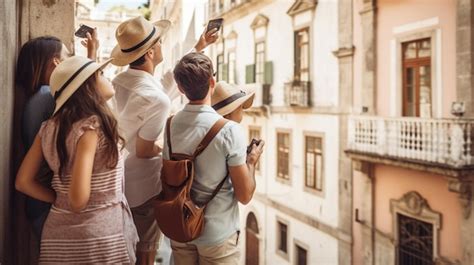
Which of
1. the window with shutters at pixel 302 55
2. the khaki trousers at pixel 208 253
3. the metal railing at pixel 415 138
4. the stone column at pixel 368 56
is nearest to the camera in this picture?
the khaki trousers at pixel 208 253

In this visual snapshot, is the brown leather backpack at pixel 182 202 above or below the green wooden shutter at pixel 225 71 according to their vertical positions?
below

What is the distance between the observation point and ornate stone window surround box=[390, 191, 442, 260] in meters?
3.94

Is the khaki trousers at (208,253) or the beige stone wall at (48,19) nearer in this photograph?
the khaki trousers at (208,253)

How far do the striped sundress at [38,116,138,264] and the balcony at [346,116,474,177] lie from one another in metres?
3.13

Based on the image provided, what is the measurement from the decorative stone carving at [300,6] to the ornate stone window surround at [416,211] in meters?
2.32

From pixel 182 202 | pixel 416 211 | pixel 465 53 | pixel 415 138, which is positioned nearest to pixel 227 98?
pixel 182 202

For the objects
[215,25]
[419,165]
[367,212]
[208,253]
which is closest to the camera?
[208,253]

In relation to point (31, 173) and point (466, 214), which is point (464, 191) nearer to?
point (466, 214)

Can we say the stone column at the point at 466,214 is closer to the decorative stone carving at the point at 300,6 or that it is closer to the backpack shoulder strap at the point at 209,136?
the decorative stone carving at the point at 300,6

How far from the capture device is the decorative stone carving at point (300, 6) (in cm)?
538

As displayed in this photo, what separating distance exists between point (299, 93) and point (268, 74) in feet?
2.52

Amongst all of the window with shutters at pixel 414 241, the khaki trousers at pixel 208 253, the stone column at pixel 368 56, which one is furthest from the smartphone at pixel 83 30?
the stone column at pixel 368 56

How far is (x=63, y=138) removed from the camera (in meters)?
0.83

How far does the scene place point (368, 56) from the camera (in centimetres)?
470
